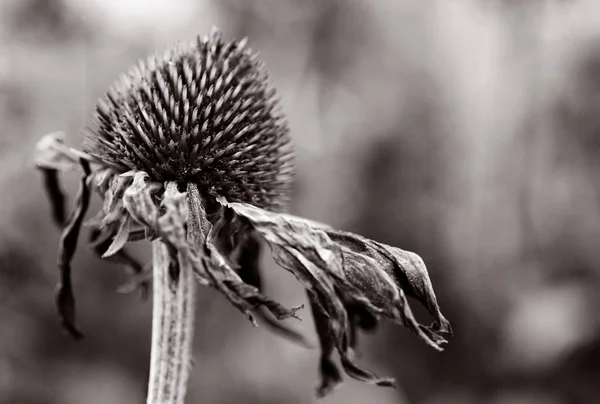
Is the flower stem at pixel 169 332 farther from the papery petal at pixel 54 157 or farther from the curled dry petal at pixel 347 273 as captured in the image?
the papery petal at pixel 54 157

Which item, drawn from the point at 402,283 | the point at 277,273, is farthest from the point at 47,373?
the point at 402,283

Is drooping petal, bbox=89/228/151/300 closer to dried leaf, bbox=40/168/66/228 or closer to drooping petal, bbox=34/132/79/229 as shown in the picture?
dried leaf, bbox=40/168/66/228

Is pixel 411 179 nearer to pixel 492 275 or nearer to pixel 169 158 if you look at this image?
pixel 492 275

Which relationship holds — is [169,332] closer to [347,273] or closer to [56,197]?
[347,273]

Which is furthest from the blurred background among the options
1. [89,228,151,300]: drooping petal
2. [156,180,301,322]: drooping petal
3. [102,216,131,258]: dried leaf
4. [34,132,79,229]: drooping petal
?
[156,180,301,322]: drooping petal

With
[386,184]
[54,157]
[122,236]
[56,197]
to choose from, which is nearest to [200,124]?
[122,236]

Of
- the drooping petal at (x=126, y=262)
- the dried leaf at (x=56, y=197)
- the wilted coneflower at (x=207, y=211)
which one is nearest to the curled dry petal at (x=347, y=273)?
the wilted coneflower at (x=207, y=211)

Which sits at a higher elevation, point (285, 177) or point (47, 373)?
point (285, 177)
